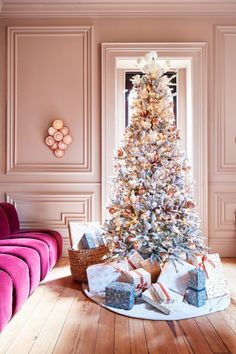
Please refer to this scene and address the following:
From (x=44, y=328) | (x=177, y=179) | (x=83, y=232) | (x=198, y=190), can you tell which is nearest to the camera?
(x=44, y=328)

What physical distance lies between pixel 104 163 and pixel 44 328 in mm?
1995

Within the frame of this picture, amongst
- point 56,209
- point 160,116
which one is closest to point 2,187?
point 56,209

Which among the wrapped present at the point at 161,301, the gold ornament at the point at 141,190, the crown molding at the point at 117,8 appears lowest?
the wrapped present at the point at 161,301

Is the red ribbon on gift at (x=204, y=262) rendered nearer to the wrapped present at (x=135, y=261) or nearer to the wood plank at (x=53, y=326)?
the wrapped present at (x=135, y=261)

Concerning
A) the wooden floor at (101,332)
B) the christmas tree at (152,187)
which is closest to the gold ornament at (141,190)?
the christmas tree at (152,187)

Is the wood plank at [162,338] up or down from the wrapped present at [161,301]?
down

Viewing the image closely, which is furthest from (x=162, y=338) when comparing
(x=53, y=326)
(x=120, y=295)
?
(x=53, y=326)

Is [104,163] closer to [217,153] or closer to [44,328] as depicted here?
[217,153]

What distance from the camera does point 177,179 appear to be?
2.63 metres

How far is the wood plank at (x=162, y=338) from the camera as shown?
168cm

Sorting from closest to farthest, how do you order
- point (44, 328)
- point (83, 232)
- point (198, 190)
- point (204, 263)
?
point (44, 328), point (204, 263), point (83, 232), point (198, 190)

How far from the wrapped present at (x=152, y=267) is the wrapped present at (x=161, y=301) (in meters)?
0.29

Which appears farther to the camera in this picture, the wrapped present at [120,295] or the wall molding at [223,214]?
the wall molding at [223,214]

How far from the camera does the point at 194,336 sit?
1.82 meters
